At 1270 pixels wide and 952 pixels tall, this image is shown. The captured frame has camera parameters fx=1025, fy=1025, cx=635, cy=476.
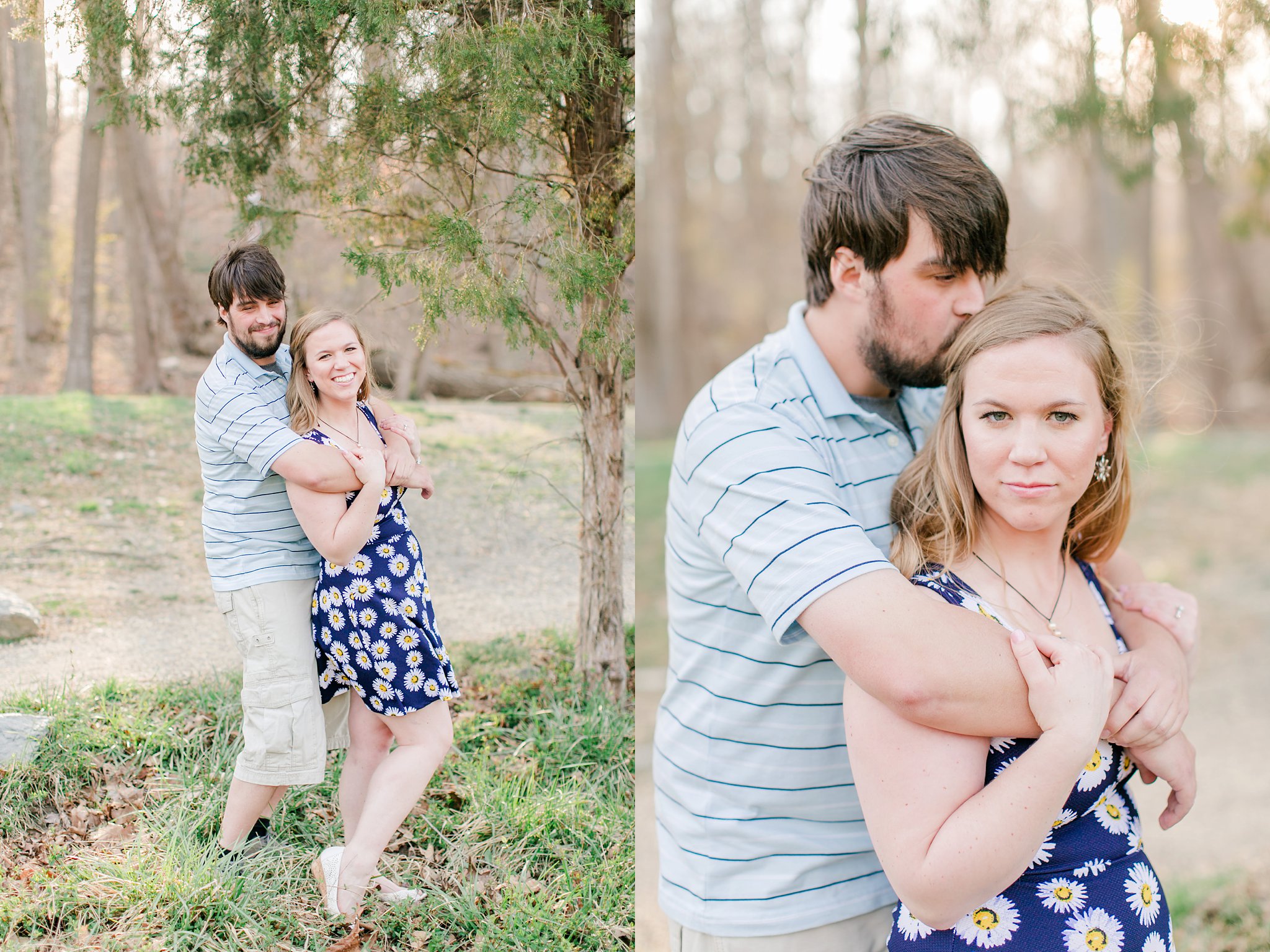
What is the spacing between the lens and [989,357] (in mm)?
1617

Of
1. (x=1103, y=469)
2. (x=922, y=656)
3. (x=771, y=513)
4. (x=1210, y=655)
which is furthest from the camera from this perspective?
(x=1210, y=655)

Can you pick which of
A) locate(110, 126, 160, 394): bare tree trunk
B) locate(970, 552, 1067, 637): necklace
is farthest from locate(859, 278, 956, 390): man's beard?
locate(110, 126, 160, 394): bare tree trunk

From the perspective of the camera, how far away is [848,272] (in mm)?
1838

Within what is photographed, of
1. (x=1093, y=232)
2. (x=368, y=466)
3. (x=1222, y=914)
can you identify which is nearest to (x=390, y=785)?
(x=368, y=466)


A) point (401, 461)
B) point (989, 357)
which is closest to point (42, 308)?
point (401, 461)

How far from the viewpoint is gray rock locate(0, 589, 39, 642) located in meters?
1.59

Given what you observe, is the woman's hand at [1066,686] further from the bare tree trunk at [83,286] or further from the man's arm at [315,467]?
the bare tree trunk at [83,286]

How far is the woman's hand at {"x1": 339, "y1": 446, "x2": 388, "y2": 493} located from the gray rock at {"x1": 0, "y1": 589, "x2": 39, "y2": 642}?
548mm

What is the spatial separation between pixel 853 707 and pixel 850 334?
70 centimetres

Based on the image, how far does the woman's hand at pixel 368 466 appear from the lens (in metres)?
1.58

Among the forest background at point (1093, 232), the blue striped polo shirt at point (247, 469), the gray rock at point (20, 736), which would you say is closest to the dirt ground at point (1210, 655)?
the forest background at point (1093, 232)

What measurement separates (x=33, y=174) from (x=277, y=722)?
0.96m

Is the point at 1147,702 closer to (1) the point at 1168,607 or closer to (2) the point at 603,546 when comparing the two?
(1) the point at 1168,607

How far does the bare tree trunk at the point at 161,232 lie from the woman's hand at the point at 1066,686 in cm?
132
